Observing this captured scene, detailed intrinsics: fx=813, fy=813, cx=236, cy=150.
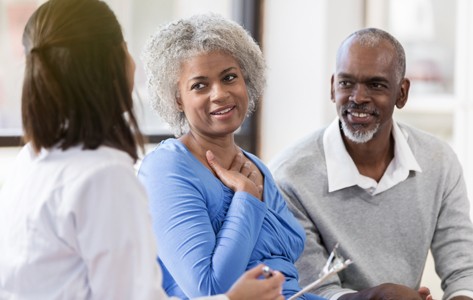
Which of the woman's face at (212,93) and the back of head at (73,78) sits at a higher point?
the back of head at (73,78)

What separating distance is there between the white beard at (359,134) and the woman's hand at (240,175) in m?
0.36

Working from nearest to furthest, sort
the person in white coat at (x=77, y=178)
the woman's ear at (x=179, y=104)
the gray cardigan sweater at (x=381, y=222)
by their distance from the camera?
the person in white coat at (x=77, y=178), the woman's ear at (x=179, y=104), the gray cardigan sweater at (x=381, y=222)

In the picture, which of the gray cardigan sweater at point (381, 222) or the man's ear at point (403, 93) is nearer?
the gray cardigan sweater at point (381, 222)

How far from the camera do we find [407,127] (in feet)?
7.56

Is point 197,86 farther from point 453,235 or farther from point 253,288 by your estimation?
point 453,235

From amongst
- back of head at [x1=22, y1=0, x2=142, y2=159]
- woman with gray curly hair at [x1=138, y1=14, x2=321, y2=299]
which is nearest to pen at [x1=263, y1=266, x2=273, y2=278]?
woman with gray curly hair at [x1=138, y1=14, x2=321, y2=299]

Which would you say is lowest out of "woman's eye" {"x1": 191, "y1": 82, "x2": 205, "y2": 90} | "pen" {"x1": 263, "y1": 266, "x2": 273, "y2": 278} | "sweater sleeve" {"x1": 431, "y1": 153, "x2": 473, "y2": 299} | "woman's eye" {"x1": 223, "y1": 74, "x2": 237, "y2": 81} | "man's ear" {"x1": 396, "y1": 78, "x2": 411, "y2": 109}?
"sweater sleeve" {"x1": 431, "y1": 153, "x2": 473, "y2": 299}

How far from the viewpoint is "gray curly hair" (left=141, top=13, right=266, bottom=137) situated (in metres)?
1.80

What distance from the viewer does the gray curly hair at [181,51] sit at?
→ 180 cm

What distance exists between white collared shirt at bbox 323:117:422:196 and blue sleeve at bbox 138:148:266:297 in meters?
0.46

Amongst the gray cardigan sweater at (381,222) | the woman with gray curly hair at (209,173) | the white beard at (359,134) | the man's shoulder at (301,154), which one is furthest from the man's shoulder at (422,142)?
the woman with gray curly hair at (209,173)

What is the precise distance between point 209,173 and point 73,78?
0.61m

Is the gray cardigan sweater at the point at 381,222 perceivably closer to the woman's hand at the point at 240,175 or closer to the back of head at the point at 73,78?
the woman's hand at the point at 240,175

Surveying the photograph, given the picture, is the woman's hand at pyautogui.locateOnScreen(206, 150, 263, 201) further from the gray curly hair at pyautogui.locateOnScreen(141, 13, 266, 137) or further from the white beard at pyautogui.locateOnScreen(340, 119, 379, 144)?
the white beard at pyautogui.locateOnScreen(340, 119, 379, 144)
